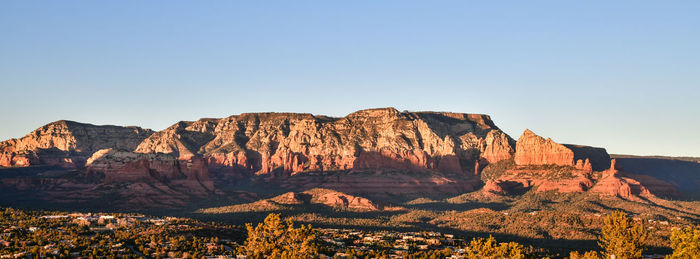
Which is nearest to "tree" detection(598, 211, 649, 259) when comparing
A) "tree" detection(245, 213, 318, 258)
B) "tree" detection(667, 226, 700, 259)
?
"tree" detection(667, 226, 700, 259)

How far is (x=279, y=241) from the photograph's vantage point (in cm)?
8000

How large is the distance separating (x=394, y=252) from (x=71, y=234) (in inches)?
2031

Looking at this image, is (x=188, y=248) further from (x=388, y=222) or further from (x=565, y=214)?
(x=565, y=214)

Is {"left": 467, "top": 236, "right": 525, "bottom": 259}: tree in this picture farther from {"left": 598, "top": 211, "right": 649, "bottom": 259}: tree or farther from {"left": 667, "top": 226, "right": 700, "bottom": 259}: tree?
{"left": 667, "top": 226, "right": 700, "bottom": 259}: tree

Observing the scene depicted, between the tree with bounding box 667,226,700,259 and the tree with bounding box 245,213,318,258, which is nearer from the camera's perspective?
the tree with bounding box 245,213,318,258

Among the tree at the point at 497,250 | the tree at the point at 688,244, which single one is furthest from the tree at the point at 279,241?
the tree at the point at 688,244

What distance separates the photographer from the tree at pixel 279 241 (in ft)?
256

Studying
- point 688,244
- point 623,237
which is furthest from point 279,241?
point 688,244

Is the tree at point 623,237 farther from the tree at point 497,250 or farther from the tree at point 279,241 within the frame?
the tree at point 279,241

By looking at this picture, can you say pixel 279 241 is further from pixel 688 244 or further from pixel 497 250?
pixel 688 244

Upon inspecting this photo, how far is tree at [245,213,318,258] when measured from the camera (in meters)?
78.0

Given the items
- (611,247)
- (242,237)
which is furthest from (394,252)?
(611,247)

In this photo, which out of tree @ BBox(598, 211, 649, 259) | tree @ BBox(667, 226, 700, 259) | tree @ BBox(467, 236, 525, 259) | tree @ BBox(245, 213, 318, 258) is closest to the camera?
tree @ BBox(245, 213, 318, 258)

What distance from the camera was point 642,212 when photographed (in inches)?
7490
